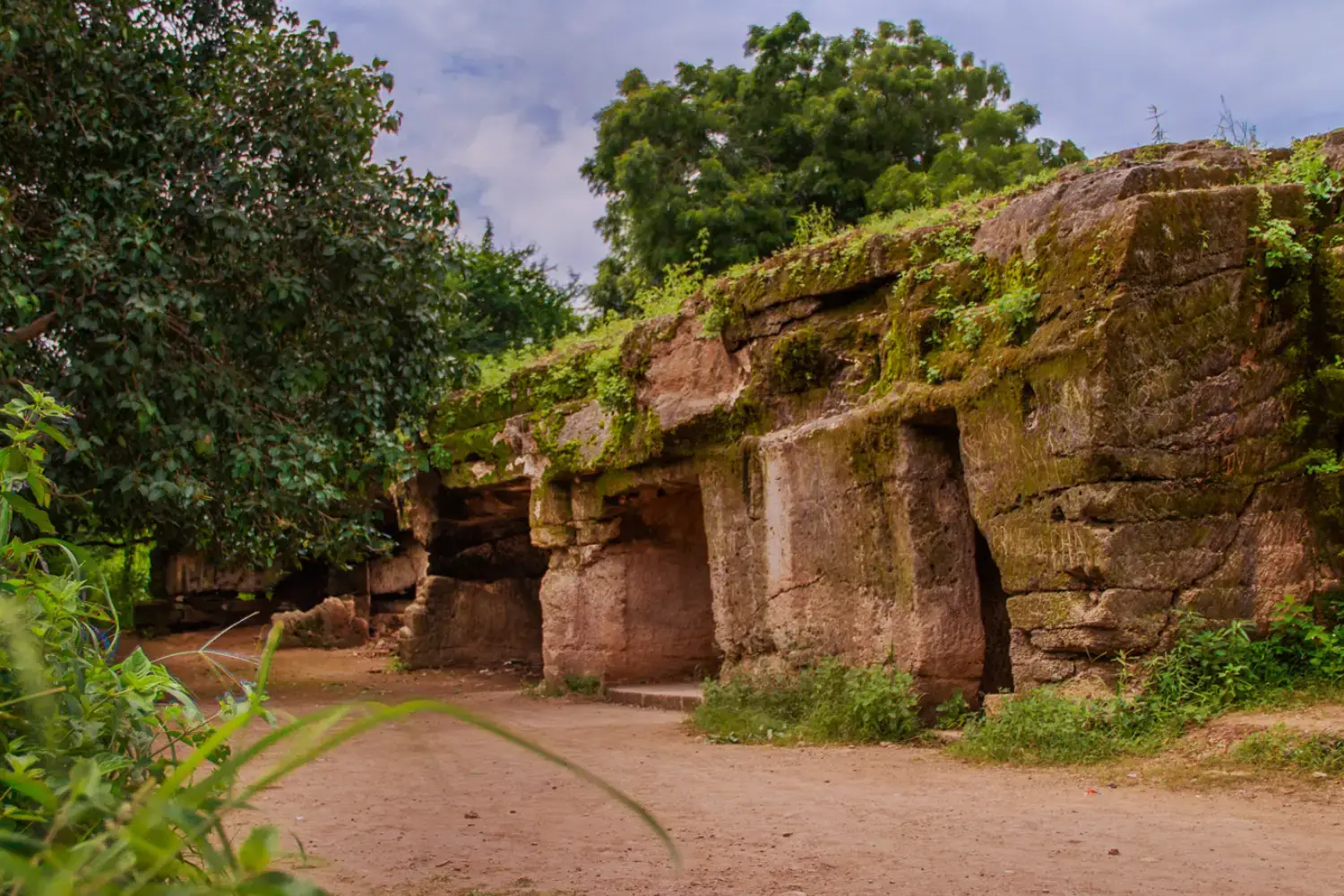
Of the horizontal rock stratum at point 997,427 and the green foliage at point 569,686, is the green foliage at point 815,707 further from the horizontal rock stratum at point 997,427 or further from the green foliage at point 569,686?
the green foliage at point 569,686

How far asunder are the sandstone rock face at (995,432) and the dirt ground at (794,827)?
3.84 ft

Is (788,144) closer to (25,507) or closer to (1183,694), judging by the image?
(1183,694)

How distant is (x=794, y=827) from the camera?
201 inches

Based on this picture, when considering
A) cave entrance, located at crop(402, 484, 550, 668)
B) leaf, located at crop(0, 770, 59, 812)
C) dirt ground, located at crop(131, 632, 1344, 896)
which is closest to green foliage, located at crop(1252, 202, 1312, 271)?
dirt ground, located at crop(131, 632, 1344, 896)

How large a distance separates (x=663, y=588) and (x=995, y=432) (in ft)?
16.9

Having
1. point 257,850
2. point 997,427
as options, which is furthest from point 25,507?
point 997,427

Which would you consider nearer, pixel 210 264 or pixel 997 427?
pixel 997 427

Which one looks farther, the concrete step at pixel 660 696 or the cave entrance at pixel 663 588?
the cave entrance at pixel 663 588

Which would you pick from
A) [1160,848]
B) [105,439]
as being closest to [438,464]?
[105,439]

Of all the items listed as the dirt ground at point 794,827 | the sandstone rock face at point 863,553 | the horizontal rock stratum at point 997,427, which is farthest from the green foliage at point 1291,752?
the sandstone rock face at point 863,553

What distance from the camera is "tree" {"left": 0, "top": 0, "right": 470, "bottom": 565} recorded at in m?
8.25

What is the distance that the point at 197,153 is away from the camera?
29.8ft

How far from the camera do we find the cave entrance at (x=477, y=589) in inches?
579

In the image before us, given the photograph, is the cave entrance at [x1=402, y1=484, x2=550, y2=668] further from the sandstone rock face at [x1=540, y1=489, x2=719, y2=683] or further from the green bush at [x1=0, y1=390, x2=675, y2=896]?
the green bush at [x1=0, y1=390, x2=675, y2=896]
